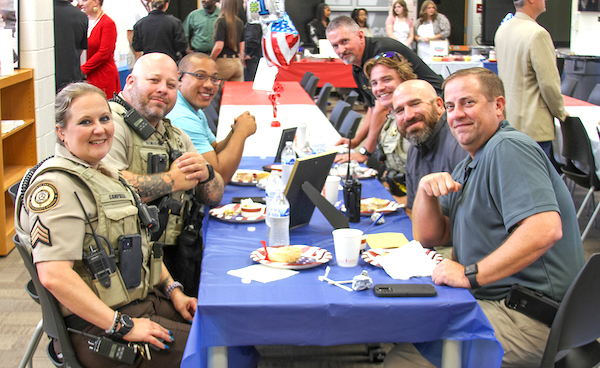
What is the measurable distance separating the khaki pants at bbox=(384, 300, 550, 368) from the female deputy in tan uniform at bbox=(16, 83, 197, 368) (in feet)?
2.57

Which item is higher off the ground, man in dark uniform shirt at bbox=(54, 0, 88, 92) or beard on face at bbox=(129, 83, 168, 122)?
man in dark uniform shirt at bbox=(54, 0, 88, 92)

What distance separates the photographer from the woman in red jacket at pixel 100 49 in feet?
18.6

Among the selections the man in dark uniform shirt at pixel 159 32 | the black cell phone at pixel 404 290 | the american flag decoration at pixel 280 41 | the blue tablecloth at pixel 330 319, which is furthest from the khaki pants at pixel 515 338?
the man in dark uniform shirt at pixel 159 32

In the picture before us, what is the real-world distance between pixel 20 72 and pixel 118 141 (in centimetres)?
194

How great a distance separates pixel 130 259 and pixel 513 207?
1206mm

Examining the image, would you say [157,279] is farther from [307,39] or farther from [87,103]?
[307,39]

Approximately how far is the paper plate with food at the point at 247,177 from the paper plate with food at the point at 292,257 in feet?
3.36

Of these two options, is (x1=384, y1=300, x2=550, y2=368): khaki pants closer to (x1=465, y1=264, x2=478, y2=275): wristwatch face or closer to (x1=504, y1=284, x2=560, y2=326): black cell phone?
(x1=504, y1=284, x2=560, y2=326): black cell phone

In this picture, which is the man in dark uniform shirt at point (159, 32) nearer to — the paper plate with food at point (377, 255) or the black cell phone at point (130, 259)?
the black cell phone at point (130, 259)

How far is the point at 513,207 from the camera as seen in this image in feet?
5.40

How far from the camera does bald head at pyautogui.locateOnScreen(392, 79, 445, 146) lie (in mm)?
2594

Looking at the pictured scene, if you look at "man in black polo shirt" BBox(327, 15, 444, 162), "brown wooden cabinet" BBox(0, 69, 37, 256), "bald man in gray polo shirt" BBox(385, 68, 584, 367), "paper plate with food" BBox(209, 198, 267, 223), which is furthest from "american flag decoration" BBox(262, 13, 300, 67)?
"bald man in gray polo shirt" BBox(385, 68, 584, 367)

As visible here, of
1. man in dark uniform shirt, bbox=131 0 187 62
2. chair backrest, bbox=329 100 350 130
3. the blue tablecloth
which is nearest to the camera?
the blue tablecloth

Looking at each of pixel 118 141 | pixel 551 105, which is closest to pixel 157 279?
pixel 118 141
